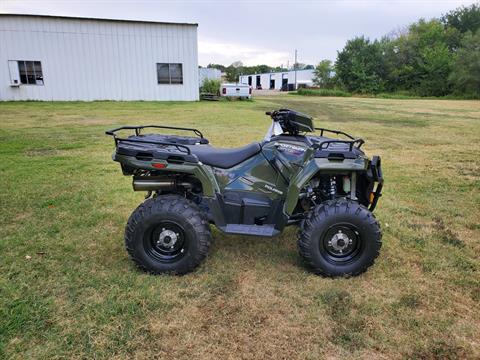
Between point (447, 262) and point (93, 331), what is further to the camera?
point (447, 262)

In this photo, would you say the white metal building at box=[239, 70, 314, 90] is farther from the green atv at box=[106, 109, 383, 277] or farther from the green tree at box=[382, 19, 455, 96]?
the green atv at box=[106, 109, 383, 277]

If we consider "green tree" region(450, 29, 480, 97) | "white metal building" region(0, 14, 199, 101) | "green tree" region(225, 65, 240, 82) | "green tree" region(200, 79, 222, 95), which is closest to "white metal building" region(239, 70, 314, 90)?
"green tree" region(225, 65, 240, 82)

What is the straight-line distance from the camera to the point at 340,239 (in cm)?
293

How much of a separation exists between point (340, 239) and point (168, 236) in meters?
1.34

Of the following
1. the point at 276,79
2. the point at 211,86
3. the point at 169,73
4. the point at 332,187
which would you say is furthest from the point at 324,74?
the point at 332,187

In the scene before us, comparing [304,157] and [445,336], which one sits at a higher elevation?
[304,157]

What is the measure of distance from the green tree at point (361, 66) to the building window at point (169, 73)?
32.3 meters

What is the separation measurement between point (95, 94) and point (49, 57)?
2.64 metres

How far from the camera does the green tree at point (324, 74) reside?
54.6 meters

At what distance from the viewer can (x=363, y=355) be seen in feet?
7.06

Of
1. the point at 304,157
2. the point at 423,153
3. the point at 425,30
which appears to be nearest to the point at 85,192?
the point at 304,157

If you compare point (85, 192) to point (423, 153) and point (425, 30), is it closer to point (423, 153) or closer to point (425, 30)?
point (423, 153)

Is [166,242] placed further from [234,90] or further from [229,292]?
[234,90]

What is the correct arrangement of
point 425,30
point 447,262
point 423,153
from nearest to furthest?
point 447,262
point 423,153
point 425,30
